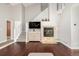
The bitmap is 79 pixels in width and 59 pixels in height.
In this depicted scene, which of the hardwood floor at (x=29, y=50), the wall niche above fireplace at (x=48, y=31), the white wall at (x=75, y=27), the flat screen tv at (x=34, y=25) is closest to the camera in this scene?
the hardwood floor at (x=29, y=50)

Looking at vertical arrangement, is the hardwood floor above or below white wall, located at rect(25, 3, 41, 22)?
below

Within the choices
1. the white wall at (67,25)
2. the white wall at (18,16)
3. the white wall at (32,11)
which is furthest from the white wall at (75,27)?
the white wall at (32,11)

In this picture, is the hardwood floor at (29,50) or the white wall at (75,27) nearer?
the hardwood floor at (29,50)

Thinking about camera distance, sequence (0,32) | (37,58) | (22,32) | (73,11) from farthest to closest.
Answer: (22,32) < (0,32) < (73,11) < (37,58)

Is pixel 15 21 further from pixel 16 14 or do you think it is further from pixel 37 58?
pixel 37 58

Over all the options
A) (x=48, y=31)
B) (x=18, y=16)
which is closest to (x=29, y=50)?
(x=48, y=31)

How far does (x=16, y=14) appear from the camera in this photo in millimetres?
10445

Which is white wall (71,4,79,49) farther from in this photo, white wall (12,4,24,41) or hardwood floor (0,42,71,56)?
white wall (12,4,24,41)

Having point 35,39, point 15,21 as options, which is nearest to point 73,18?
point 35,39

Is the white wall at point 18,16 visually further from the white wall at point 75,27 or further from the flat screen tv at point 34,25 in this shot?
the white wall at point 75,27

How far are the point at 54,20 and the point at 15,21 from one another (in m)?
2.88

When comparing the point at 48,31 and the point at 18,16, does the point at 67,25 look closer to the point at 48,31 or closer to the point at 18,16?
the point at 48,31

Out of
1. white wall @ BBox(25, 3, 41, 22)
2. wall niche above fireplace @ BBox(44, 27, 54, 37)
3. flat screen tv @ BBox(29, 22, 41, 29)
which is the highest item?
white wall @ BBox(25, 3, 41, 22)

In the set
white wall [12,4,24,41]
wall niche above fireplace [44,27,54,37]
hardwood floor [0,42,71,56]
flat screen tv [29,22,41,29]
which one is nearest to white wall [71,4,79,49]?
hardwood floor [0,42,71,56]
